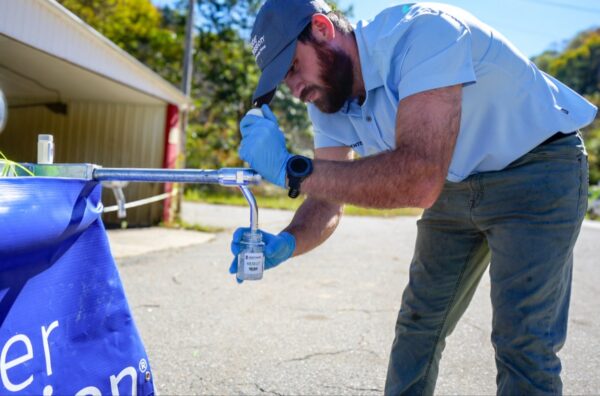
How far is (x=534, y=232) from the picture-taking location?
1745mm

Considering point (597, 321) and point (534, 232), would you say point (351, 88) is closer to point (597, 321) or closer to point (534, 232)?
point (534, 232)

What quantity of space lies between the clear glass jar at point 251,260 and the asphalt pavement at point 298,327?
1.30 metres

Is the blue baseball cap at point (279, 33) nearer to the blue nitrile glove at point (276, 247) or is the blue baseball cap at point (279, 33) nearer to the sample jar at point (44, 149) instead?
the blue nitrile glove at point (276, 247)

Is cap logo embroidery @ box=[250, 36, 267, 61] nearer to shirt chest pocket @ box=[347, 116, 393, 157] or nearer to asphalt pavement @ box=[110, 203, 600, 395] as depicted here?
shirt chest pocket @ box=[347, 116, 393, 157]

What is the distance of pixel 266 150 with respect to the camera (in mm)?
1701

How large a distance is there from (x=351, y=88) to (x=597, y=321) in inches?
132

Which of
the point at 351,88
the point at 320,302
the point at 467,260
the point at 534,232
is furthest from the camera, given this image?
the point at 320,302

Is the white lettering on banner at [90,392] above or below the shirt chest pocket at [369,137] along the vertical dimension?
below

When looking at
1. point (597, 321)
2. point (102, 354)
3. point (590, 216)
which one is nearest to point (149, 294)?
point (102, 354)

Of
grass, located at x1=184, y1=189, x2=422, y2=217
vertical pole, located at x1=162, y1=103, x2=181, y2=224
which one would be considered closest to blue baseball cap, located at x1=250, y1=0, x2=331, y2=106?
vertical pole, located at x1=162, y1=103, x2=181, y2=224

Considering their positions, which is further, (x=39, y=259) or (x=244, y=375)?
(x=244, y=375)

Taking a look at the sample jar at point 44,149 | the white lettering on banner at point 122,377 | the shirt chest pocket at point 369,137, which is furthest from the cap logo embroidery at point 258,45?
the white lettering on banner at point 122,377

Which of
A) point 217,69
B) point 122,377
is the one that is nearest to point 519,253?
point 122,377

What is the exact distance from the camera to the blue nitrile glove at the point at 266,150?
1679mm
